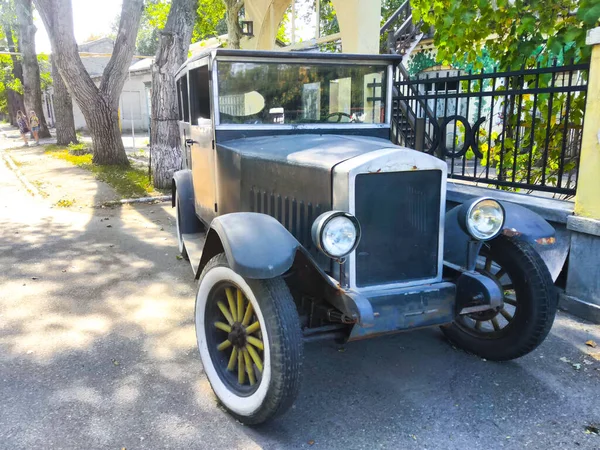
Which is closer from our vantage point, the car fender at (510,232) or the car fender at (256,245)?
the car fender at (256,245)

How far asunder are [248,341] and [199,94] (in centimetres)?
242

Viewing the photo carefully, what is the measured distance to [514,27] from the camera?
4730 mm

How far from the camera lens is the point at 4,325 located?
3.86 meters

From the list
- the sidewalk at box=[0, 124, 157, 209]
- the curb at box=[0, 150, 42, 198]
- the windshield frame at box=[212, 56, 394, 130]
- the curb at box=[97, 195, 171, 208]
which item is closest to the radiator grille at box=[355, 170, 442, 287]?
the windshield frame at box=[212, 56, 394, 130]

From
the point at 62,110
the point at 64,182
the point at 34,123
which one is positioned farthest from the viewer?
the point at 34,123

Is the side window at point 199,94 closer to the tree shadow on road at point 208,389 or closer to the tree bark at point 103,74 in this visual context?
the tree shadow on road at point 208,389

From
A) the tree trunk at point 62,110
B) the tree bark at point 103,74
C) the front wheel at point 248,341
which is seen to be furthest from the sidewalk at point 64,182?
the front wheel at point 248,341

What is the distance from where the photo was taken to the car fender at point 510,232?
3053mm

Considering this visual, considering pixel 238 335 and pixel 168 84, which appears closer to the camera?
pixel 238 335

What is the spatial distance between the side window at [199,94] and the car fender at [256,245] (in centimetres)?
167

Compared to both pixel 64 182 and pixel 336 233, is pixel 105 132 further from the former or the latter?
pixel 336 233

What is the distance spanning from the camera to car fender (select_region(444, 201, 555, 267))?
3.05 metres

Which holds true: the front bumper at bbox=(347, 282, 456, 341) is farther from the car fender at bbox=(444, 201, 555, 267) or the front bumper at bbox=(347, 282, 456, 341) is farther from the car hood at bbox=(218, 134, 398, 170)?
the car hood at bbox=(218, 134, 398, 170)

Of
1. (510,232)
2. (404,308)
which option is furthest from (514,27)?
(404,308)
